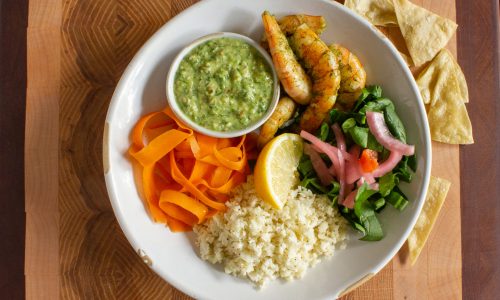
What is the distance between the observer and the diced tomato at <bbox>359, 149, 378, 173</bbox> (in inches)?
105

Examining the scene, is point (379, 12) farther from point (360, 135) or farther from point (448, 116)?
point (360, 135)

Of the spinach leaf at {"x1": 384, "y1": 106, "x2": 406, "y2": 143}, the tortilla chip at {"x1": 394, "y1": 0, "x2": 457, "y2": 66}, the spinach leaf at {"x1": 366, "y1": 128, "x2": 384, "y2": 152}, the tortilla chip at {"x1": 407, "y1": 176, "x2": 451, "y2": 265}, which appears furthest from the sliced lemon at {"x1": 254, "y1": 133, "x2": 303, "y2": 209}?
the tortilla chip at {"x1": 394, "y1": 0, "x2": 457, "y2": 66}

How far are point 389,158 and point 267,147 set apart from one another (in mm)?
658

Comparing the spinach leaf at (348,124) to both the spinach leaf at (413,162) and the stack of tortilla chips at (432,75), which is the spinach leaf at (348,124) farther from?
the stack of tortilla chips at (432,75)

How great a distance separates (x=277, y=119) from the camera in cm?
271

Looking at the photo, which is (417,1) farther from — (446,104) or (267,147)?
(267,147)

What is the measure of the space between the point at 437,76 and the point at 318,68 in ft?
2.80

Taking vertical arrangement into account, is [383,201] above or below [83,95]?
below

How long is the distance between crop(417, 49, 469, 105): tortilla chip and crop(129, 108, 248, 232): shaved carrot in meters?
1.14

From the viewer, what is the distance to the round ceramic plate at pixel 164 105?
8.75ft

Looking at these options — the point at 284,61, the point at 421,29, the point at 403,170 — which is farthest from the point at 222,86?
the point at 421,29

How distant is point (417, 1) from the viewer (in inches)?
123

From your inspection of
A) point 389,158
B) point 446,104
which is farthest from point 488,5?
point 389,158

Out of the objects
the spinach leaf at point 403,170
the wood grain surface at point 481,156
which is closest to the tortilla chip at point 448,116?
the wood grain surface at point 481,156
